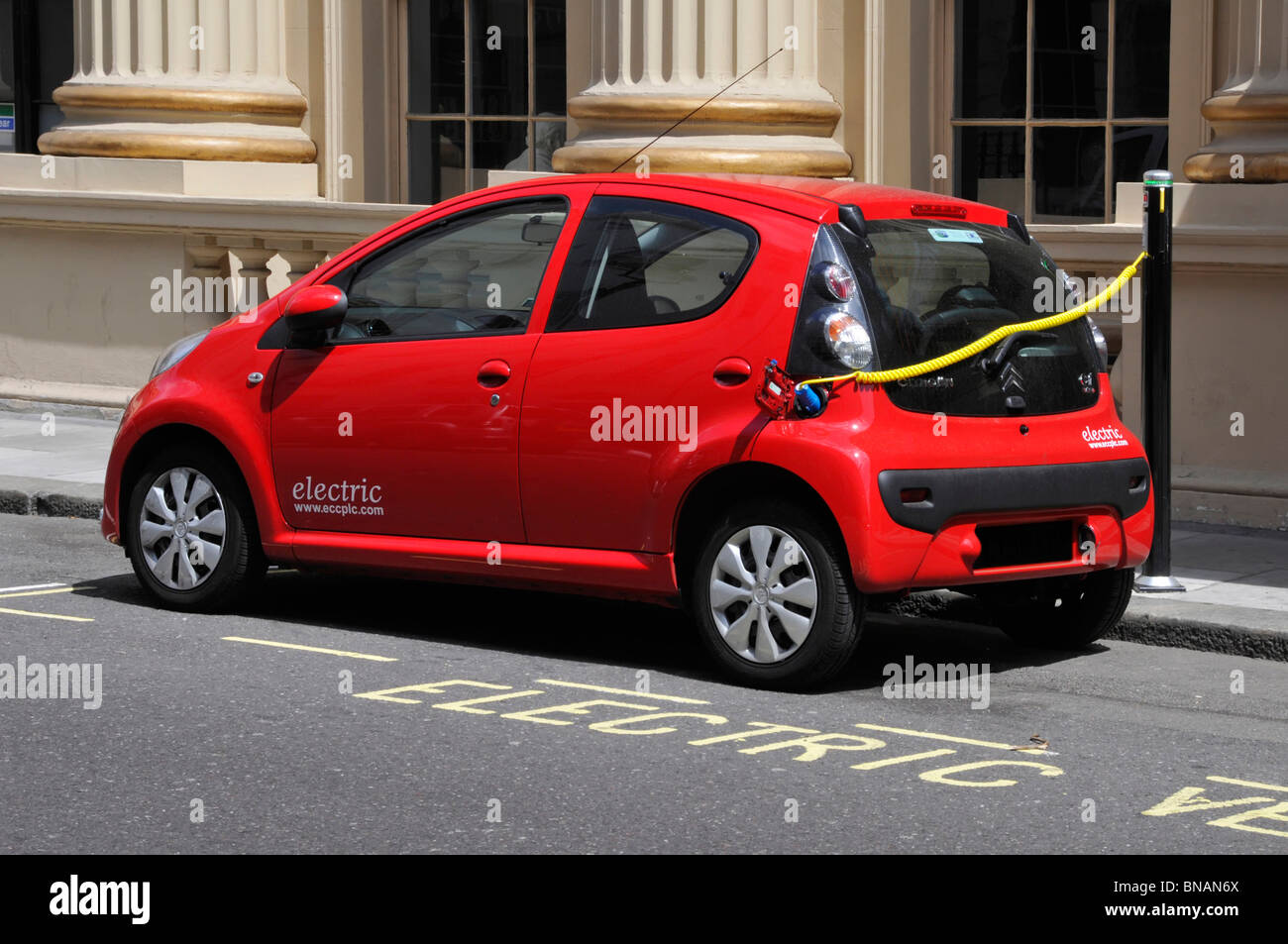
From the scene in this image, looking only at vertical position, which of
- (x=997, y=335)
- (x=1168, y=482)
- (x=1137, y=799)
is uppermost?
(x=997, y=335)

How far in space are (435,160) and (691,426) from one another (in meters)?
8.60

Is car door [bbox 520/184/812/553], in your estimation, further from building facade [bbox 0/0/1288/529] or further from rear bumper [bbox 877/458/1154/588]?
building facade [bbox 0/0/1288/529]

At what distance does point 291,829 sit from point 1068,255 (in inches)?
270

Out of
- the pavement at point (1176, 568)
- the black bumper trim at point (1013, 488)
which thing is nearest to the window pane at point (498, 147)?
the pavement at point (1176, 568)

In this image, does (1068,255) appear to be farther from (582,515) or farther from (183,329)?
(183,329)

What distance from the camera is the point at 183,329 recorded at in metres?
14.8

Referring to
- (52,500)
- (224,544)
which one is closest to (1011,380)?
(224,544)

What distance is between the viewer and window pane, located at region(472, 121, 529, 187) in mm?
15109

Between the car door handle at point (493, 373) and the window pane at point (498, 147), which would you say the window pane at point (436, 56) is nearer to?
the window pane at point (498, 147)

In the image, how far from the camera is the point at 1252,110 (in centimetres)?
1115

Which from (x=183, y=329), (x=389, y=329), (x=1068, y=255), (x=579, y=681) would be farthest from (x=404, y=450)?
(x=183, y=329)

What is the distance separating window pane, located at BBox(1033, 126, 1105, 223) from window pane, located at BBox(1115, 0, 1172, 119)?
0.83 feet

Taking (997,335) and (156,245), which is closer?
(997,335)

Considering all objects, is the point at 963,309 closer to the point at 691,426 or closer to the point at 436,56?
the point at 691,426
